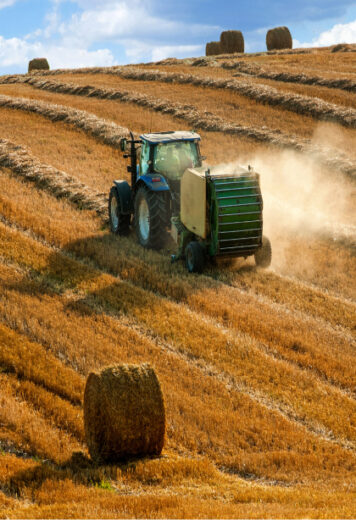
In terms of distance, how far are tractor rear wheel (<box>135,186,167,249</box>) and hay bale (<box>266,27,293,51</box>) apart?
37.3m

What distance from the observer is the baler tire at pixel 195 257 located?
12805mm

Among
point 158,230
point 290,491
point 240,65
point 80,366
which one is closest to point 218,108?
point 240,65

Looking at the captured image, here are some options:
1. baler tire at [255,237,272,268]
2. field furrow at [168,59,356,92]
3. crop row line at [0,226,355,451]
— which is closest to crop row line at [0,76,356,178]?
field furrow at [168,59,356,92]

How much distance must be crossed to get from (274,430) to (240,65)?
1206 inches

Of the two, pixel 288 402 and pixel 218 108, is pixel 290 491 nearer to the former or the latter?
pixel 288 402

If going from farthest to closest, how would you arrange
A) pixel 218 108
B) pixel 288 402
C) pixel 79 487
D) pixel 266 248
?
pixel 218 108, pixel 266 248, pixel 288 402, pixel 79 487

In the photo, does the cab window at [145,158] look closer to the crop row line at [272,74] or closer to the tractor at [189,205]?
the tractor at [189,205]

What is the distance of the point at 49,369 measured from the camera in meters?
8.97

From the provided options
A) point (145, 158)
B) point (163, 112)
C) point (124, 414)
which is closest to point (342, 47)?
point (163, 112)

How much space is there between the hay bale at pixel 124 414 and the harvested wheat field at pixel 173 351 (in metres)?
0.02

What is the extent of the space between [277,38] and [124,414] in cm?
4525

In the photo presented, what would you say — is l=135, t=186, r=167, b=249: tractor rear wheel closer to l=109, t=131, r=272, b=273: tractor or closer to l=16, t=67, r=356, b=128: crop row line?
l=109, t=131, r=272, b=273: tractor

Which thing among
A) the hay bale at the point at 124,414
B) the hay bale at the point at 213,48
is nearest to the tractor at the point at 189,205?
the hay bale at the point at 124,414

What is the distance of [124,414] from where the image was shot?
22.9 feet
